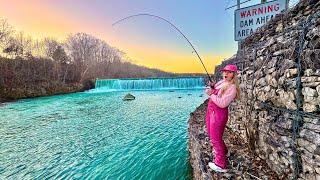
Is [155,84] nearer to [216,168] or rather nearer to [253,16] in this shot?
[253,16]

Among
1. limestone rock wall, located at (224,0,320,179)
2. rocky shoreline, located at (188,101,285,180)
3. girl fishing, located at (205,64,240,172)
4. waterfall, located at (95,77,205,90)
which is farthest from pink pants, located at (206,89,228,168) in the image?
waterfall, located at (95,77,205,90)

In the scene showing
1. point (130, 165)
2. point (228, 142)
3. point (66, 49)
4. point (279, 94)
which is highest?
point (66, 49)

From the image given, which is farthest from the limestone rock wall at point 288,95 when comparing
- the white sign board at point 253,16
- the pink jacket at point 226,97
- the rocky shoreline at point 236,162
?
the white sign board at point 253,16

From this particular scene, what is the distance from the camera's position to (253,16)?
1028 centimetres

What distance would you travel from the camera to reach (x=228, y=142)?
25.7ft

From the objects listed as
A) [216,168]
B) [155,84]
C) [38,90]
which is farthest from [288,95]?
[38,90]

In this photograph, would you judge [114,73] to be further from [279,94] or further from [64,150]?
[279,94]

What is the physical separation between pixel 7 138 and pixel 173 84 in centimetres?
3767

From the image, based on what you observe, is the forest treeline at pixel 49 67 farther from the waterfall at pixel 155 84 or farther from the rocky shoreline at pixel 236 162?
the rocky shoreline at pixel 236 162

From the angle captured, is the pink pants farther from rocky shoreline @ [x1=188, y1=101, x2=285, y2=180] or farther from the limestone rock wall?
the limestone rock wall

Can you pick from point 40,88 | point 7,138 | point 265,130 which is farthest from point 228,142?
point 40,88

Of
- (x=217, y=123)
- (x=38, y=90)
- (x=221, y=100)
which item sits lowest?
(x=38, y=90)

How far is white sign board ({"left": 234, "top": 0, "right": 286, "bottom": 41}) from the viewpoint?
976 centimetres

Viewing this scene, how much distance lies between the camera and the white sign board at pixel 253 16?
9.76 meters
